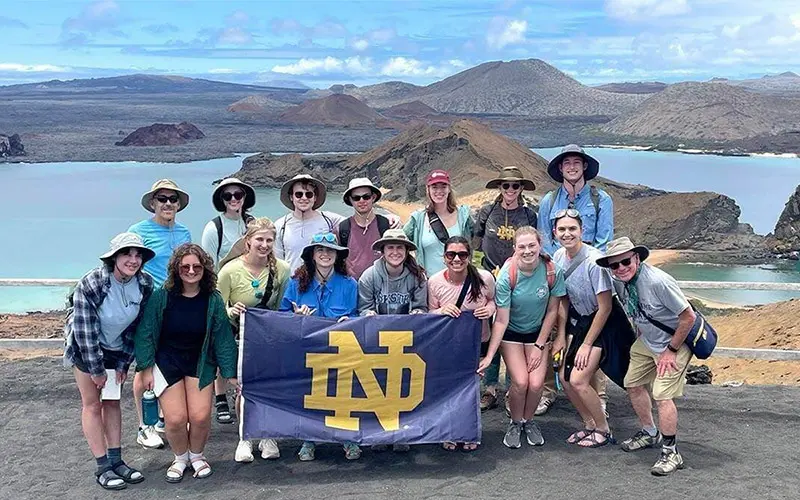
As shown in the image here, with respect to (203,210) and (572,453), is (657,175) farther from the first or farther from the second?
(572,453)

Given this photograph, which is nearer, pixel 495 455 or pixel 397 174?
pixel 495 455

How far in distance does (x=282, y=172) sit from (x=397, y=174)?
7.56 metres

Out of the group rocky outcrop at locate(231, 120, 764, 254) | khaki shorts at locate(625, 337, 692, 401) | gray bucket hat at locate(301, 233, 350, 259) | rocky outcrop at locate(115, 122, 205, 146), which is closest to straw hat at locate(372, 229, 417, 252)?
gray bucket hat at locate(301, 233, 350, 259)

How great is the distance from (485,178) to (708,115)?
80.5 m

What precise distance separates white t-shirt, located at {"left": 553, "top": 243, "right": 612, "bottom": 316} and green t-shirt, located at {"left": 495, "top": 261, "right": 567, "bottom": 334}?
0.21 ft

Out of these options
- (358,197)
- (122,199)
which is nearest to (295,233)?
(358,197)

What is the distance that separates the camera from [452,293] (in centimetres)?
542

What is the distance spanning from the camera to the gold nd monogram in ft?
19.1

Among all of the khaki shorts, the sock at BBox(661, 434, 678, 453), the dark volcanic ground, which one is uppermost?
the khaki shorts

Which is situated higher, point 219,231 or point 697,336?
point 219,231

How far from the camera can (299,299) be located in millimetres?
5359

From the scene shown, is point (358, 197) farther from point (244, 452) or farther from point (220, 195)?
point (244, 452)

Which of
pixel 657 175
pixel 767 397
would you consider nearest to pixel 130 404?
pixel 767 397

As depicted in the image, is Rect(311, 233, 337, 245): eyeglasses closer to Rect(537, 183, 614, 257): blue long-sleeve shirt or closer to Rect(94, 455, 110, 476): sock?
Rect(537, 183, 614, 257): blue long-sleeve shirt
